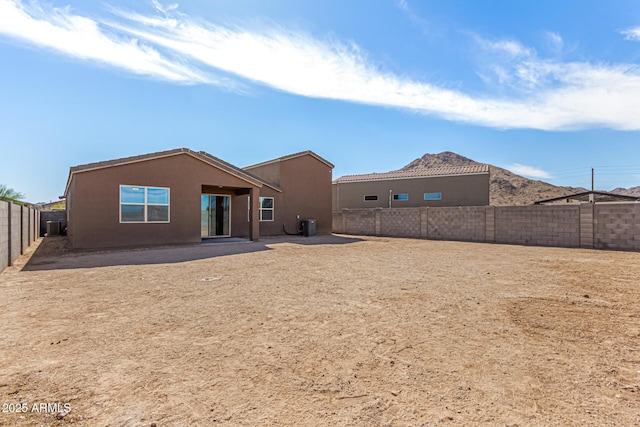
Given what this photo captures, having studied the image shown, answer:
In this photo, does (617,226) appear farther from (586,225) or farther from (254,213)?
(254,213)

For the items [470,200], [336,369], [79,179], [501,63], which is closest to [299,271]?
[336,369]

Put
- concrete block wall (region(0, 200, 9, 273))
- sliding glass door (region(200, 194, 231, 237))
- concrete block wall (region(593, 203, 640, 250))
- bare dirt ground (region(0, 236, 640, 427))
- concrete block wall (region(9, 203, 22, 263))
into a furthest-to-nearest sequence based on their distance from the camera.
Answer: sliding glass door (region(200, 194, 231, 237)) → concrete block wall (region(593, 203, 640, 250)) → concrete block wall (region(9, 203, 22, 263)) → concrete block wall (region(0, 200, 9, 273)) → bare dirt ground (region(0, 236, 640, 427))

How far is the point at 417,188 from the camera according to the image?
2634 cm

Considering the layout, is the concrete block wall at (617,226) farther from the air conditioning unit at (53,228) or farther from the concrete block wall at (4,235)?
the air conditioning unit at (53,228)

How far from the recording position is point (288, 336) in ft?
11.7

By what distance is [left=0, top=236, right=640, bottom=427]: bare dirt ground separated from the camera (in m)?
2.25

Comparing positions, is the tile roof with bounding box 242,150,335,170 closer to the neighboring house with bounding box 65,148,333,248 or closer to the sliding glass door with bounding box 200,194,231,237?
the neighboring house with bounding box 65,148,333,248

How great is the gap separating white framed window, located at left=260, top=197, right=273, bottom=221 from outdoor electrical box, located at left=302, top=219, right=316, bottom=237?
193 centimetres

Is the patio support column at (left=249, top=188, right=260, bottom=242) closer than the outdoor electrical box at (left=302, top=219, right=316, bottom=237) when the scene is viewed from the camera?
Yes

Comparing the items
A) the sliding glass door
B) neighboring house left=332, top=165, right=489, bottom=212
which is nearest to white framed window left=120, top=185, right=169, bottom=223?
the sliding glass door

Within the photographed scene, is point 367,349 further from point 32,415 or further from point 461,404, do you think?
point 32,415

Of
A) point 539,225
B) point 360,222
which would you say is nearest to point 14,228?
point 360,222

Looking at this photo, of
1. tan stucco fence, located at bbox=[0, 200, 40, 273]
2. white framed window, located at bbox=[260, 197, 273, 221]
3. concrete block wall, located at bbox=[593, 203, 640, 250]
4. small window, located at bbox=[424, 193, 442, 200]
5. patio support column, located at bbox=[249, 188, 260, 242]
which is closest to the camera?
tan stucco fence, located at bbox=[0, 200, 40, 273]

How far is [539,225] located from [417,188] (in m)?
12.7
